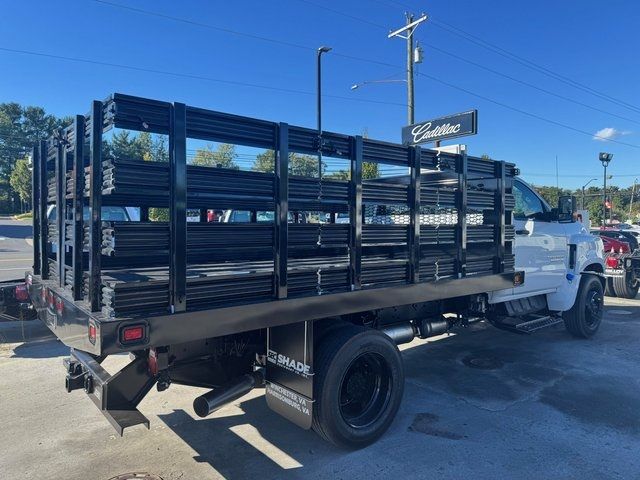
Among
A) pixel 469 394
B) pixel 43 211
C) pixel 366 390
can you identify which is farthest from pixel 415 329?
pixel 43 211

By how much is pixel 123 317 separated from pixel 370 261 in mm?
1897

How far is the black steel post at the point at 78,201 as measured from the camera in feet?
9.16

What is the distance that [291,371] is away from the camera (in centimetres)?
352

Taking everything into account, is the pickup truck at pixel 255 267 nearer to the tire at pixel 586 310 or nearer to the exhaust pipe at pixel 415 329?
the exhaust pipe at pixel 415 329

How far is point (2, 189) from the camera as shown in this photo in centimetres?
6300

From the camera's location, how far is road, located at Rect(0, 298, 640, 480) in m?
3.41

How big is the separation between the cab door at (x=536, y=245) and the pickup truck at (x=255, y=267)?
83 centimetres

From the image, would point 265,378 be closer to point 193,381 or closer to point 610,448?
point 193,381

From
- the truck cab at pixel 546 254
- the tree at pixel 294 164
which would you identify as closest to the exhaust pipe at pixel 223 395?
the tree at pixel 294 164

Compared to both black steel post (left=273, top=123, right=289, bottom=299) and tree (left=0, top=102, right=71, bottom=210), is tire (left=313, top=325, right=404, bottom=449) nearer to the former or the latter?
black steel post (left=273, top=123, right=289, bottom=299)

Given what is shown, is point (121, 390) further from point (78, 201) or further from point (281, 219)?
point (281, 219)

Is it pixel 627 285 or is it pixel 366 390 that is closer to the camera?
pixel 366 390

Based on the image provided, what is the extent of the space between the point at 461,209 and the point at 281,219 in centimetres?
200

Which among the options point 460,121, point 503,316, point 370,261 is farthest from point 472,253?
point 460,121
